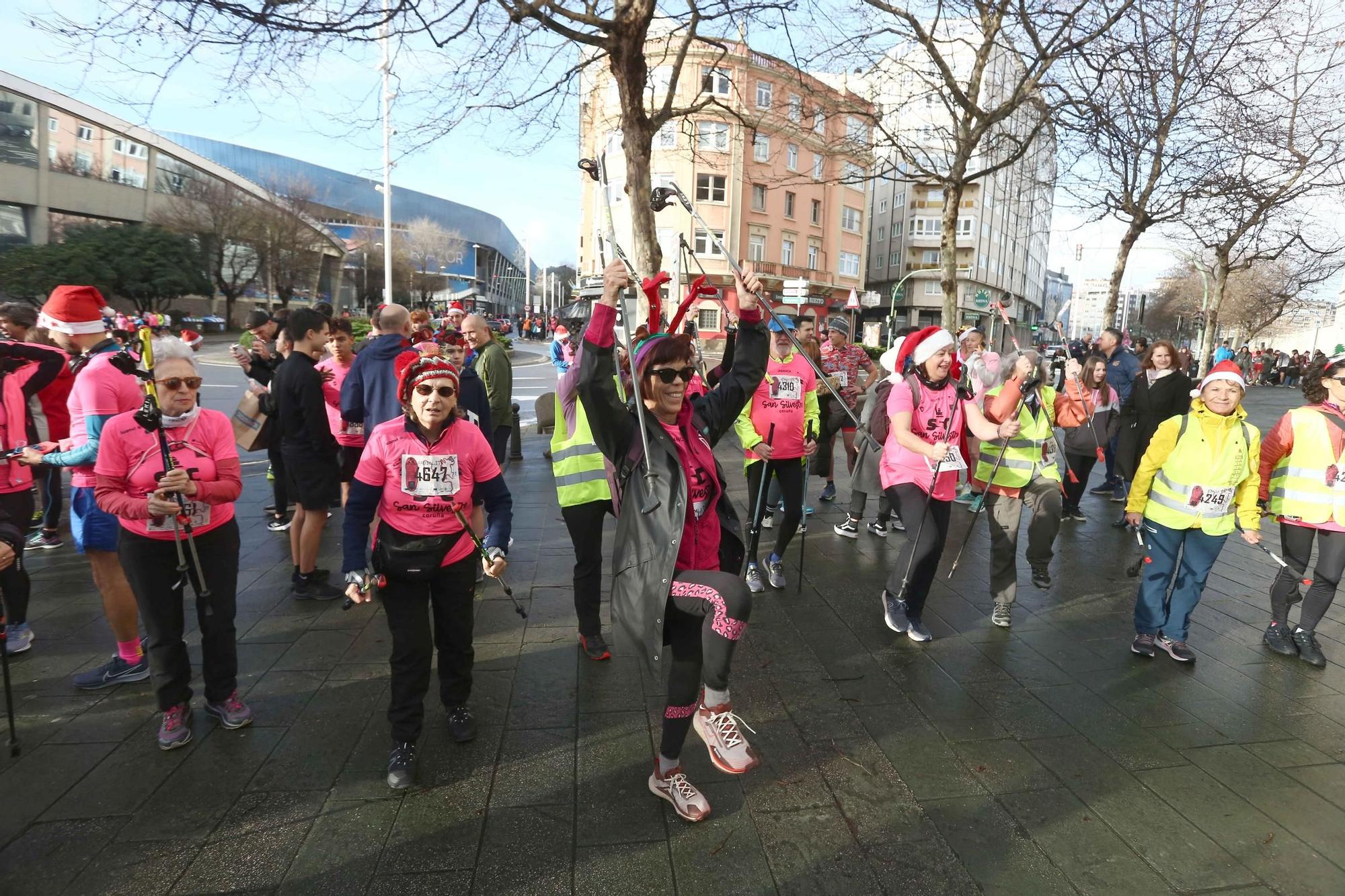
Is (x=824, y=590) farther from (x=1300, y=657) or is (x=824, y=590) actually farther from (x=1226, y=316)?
(x=1226, y=316)

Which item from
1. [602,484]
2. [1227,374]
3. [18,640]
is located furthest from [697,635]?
[18,640]

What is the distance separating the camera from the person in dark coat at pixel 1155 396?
299 inches

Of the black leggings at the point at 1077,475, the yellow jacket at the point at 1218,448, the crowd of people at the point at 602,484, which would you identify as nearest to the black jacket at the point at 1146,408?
the black leggings at the point at 1077,475

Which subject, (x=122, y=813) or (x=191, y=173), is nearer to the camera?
(x=122, y=813)

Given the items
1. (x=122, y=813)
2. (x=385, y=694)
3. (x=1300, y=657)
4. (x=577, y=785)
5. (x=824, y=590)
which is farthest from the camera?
(x=824, y=590)

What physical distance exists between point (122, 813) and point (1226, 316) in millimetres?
59432

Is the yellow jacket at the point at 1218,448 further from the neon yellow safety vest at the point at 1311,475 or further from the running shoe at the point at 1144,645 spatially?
the running shoe at the point at 1144,645

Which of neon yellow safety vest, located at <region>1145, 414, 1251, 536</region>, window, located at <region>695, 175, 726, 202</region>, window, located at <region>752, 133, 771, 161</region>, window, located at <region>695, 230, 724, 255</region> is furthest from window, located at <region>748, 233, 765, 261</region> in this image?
neon yellow safety vest, located at <region>1145, 414, 1251, 536</region>

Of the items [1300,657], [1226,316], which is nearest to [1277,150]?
[1300,657]

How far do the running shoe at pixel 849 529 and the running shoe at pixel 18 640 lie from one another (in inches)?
233

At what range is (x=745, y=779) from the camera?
3043 mm

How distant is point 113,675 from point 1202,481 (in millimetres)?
5897

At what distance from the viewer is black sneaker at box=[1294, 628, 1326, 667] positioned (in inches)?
169

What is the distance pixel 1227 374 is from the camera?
4.16 m
